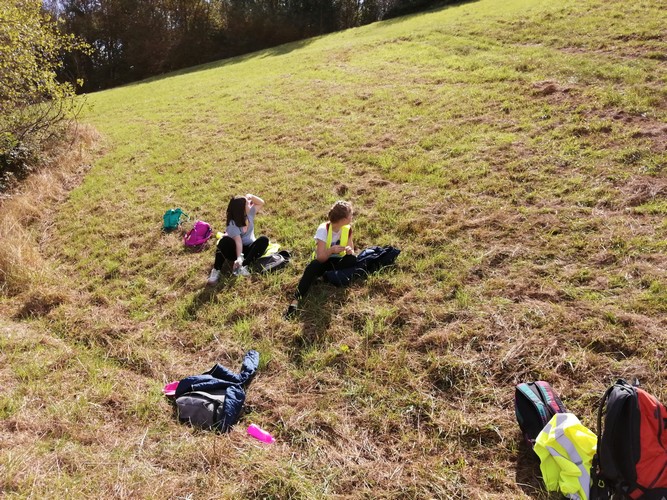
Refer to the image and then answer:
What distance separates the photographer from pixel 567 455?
274 cm

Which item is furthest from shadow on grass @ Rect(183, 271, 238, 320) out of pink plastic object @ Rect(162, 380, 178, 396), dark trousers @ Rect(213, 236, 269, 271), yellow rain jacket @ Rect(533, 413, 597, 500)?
yellow rain jacket @ Rect(533, 413, 597, 500)

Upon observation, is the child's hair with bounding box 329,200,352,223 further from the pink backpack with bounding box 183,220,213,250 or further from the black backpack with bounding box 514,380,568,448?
the pink backpack with bounding box 183,220,213,250

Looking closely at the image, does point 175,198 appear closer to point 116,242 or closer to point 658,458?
point 116,242

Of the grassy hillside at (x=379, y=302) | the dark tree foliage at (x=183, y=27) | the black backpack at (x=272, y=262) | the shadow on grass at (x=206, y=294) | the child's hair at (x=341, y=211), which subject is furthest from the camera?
the dark tree foliage at (x=183, y=27)

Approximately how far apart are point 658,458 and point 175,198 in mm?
8632

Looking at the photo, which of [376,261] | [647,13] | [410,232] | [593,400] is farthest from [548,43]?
[593,400]

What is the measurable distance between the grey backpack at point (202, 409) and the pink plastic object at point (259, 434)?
0.86 feet

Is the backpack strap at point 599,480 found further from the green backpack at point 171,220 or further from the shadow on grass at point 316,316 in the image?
the green backpack at point 171,220

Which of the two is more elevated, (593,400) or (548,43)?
(548,43)

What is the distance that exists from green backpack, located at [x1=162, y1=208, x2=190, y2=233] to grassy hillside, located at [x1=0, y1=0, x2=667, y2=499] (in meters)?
0.33

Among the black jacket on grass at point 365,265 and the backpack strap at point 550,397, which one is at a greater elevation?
the black jacket on grass at point 365,265

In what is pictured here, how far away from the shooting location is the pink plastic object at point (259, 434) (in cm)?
345

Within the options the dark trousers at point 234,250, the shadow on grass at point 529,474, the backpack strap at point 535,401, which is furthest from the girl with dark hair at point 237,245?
the shadow on grass at point 529,474

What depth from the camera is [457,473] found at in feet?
9.72
